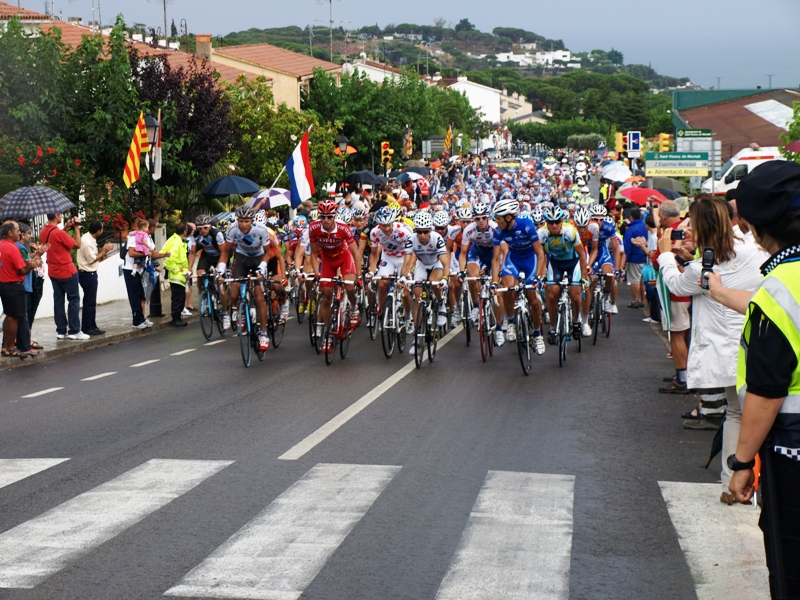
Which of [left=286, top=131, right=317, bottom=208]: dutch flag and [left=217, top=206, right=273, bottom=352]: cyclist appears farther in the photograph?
[left=286, top=131, right=317, bottom=208]: dutch flag

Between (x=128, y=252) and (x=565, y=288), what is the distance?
8769mm

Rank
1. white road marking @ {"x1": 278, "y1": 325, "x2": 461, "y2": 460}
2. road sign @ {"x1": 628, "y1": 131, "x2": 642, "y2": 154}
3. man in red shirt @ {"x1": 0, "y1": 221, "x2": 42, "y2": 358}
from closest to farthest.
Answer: white road marking @ {"x1": 278, "y1": 325, "x2": 461, "y2": 460}, man in red shirt @ {"x1": 0, "y1": 221, "x2": 42, "y2": 358}, road sign @ {"x1": 628, "y1": 131, "x2": 642, "y2": 154}

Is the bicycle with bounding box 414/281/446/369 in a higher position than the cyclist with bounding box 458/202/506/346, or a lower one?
lower

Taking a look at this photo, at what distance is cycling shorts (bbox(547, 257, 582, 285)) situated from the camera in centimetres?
1485

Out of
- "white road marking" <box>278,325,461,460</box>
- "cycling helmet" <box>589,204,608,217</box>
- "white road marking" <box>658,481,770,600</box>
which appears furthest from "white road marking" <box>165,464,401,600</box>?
"cycling helmet" <box>589,204,608,217</box>

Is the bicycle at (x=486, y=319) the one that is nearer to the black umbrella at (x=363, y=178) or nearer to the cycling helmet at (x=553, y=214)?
the cycling helmet at (x=553, y=214)

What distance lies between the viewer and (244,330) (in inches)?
567

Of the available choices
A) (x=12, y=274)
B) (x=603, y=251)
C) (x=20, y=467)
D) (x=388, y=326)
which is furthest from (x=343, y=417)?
(x=603, y=251)

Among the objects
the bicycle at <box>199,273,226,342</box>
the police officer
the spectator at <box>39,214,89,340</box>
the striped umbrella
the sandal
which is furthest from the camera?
the bicycle at <box>199,273,226,342</box>

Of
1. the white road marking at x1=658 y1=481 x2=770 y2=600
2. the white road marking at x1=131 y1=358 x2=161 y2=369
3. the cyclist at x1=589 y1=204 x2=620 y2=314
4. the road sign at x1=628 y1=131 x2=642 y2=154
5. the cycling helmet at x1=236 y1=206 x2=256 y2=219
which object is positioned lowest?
the white road marking at x1=131 y1=358 x2=161 y2=369

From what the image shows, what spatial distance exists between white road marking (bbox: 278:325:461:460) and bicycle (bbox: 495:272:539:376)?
1.38 metres

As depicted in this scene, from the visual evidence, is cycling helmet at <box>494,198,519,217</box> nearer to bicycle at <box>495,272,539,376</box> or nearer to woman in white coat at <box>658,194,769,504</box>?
bicycle at <box>495,272,539,376</box>

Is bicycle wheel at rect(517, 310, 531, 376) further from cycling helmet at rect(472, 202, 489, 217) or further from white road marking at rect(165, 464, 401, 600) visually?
white road marking at rect(165, 464, 401, 600)

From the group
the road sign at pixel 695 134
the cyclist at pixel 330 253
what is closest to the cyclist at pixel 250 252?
the cyclist at pixel 330 253
